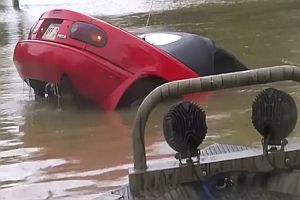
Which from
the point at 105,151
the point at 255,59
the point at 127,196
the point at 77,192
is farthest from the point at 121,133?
the point at 255,59

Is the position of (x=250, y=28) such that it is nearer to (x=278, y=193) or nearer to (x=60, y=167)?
(x=60, y=167)

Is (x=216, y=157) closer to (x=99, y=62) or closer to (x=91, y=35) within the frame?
(x=99, y=62)

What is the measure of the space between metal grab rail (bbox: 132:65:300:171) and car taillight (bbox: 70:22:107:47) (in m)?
4.20

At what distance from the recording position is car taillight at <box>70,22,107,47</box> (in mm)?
7648

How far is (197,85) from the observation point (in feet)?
11.4

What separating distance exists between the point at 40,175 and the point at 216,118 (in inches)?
92.6

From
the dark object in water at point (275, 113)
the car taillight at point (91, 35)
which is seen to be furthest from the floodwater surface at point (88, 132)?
the dark object in water at point (275, 113)

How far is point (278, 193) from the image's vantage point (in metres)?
3.64

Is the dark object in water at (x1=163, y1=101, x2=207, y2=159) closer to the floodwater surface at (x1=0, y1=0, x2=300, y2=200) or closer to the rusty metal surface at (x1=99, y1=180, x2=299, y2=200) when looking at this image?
the rusty metal surface at (x1=99, y1=180, x2=299, y2=200)

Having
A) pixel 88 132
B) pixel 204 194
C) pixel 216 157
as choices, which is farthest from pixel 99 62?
pixel 204 194

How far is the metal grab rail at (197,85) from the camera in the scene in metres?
3.47

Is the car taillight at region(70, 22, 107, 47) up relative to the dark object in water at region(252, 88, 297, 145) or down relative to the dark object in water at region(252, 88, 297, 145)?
down

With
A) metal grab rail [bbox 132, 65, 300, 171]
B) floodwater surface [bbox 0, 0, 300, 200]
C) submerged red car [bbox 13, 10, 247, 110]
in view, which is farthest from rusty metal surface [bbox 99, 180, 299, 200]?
submerged red car [bbox 13, 10, 247, 110]

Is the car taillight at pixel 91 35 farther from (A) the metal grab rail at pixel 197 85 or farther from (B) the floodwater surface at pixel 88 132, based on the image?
(A) the metal grab rail at pixel 197 85
